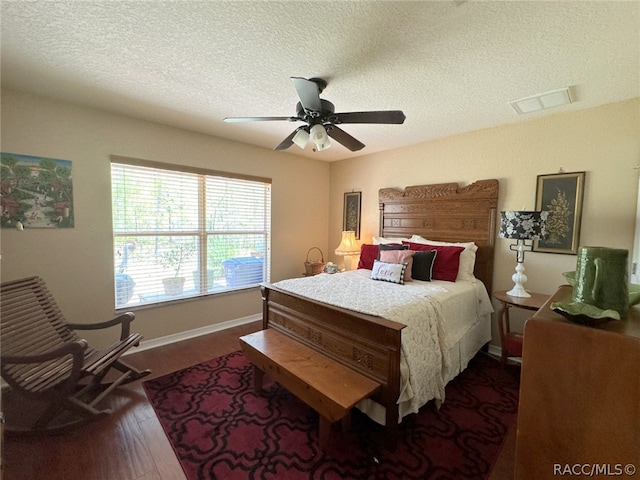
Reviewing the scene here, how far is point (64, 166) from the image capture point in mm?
2377

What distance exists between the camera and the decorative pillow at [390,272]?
8.74 feet

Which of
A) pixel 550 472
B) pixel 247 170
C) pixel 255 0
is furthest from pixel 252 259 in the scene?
pixel 550 472

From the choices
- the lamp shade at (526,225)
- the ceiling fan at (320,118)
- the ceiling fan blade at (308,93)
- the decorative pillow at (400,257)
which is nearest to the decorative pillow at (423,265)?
the decorative pillow at (400,257)

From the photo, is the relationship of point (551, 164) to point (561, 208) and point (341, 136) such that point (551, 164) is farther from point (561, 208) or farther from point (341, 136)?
point (341, 136)

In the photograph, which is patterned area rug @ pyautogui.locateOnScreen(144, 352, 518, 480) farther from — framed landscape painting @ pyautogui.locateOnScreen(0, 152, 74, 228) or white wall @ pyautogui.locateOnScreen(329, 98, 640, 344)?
framed landscape painting @ pyautogui.locateOnScreen(0, 152, 74, 228)

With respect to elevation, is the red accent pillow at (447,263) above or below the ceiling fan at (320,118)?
below

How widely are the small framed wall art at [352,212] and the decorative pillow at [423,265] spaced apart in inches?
56.5

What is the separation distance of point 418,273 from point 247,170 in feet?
8.23

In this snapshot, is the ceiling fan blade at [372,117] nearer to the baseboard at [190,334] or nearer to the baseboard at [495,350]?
the baseboard at [495,350]

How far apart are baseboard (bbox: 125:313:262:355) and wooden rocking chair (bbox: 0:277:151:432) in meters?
0.56

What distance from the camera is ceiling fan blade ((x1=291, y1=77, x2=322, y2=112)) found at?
1484 mm

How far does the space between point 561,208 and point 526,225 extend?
20.7 inches

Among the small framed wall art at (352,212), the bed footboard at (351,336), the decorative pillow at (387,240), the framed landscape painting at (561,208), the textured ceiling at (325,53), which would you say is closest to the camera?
the textured ceiling at (325,53)

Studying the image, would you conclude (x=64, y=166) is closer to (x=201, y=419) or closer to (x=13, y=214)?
(x=13, y=214)
